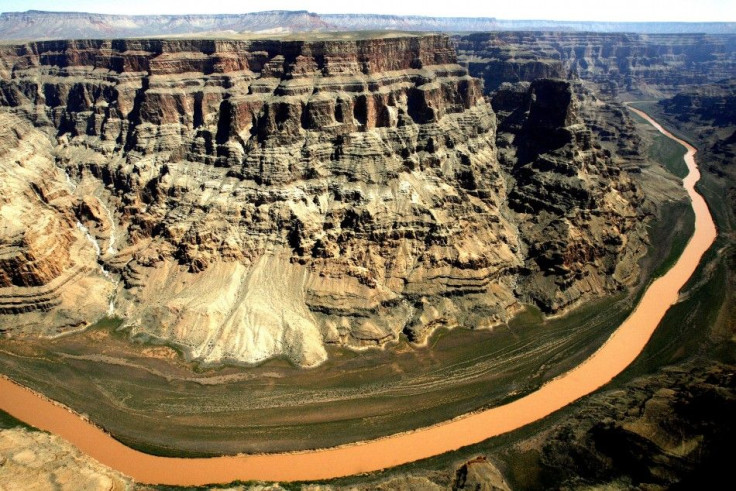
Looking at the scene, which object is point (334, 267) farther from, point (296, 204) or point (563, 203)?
point (563, 203)

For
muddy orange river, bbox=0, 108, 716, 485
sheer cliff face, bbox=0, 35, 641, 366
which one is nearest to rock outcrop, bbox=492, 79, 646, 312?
sheer cliff face, bbox=0, 35, 641, 366

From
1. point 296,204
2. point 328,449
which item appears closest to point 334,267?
point 296,204

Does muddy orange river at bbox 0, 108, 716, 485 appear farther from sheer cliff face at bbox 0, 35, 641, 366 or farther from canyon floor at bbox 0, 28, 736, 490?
sheer cliff face at bbox 0, 35, 641, 366

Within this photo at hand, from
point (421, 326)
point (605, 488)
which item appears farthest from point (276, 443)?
point (605, 488)

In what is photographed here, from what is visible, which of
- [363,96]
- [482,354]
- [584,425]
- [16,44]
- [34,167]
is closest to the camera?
[584,425]

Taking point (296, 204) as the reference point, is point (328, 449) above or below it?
below

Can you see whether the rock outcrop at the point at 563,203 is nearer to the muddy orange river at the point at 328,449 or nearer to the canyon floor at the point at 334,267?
the canyon floor at the point at 334,267

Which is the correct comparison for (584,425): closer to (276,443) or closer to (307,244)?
(276,443)
